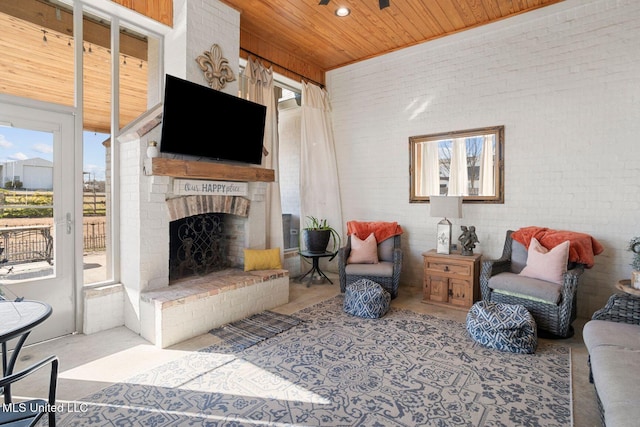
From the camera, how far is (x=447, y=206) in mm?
4004

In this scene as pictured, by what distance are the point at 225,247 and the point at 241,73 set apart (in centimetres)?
223

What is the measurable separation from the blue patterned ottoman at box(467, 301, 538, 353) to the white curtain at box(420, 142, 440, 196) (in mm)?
1997

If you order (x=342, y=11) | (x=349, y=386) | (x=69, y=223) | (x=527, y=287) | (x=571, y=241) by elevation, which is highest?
(x=342, y=11)

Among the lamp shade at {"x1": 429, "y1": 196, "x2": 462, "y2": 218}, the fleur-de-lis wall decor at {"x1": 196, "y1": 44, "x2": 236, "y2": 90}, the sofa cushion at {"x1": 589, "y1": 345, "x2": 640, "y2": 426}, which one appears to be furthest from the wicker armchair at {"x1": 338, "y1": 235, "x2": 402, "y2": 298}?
the fleur-de-lis wall decor at {"x1": 196, "y1": 44, "x2": 236, "y2": 90}

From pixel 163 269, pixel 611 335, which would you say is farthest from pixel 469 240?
pixel 163 269

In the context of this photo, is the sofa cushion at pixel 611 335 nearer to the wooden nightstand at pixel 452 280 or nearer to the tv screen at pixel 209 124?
the wooden nightstand at pixel 452 280

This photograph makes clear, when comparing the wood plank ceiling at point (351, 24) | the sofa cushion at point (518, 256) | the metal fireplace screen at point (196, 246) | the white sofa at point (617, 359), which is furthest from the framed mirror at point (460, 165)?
the metal fireplace screen at point (196, 246)

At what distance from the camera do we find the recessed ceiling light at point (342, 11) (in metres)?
3.77

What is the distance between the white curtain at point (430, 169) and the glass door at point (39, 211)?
3974mm

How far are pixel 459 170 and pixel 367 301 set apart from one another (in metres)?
2.14

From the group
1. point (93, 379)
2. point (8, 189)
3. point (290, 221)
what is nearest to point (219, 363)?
point (93, 379)

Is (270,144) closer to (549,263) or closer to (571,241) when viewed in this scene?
(549,263)

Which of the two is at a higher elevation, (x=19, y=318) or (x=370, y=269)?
(x=19, y=318)

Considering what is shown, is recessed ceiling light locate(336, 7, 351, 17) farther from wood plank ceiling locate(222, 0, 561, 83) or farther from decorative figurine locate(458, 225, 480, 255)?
decorative figurine locate(458, 225, 480, 255)
